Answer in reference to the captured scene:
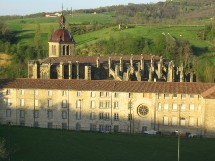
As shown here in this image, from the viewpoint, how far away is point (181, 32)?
12762 cm

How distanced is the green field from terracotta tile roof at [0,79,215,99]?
696 centimetres

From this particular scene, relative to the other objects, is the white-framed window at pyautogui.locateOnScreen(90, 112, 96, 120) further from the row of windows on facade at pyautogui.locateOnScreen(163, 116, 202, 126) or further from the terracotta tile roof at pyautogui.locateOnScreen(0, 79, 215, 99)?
the row of windows on facade at pyautogui.locateOnScreen(163, 116, 202, 126)

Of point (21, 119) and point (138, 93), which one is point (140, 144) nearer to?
point (138, 93)

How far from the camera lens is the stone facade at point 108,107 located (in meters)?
63.1

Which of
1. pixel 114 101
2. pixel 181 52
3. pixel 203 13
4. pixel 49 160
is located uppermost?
pixel 203 13

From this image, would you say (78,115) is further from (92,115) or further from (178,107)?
(178,107)

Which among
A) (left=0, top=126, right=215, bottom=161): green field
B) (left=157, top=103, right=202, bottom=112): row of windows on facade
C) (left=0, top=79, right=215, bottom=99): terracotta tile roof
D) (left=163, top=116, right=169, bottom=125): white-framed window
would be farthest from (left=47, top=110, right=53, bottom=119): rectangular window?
(left=163, top=116, right=169, bottom=125): white-framed window

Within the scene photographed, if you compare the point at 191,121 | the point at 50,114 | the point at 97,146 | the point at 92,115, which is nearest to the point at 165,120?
the point at 191,121

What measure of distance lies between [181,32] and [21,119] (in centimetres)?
6875

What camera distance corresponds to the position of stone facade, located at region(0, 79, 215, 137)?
63103 mm

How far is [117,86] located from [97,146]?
14.9 m

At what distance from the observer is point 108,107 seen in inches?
2581

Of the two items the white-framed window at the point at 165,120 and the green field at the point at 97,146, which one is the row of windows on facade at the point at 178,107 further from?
the green field at the point at 97,146

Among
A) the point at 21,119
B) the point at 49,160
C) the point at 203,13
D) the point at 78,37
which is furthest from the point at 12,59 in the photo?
the point at 203,13
